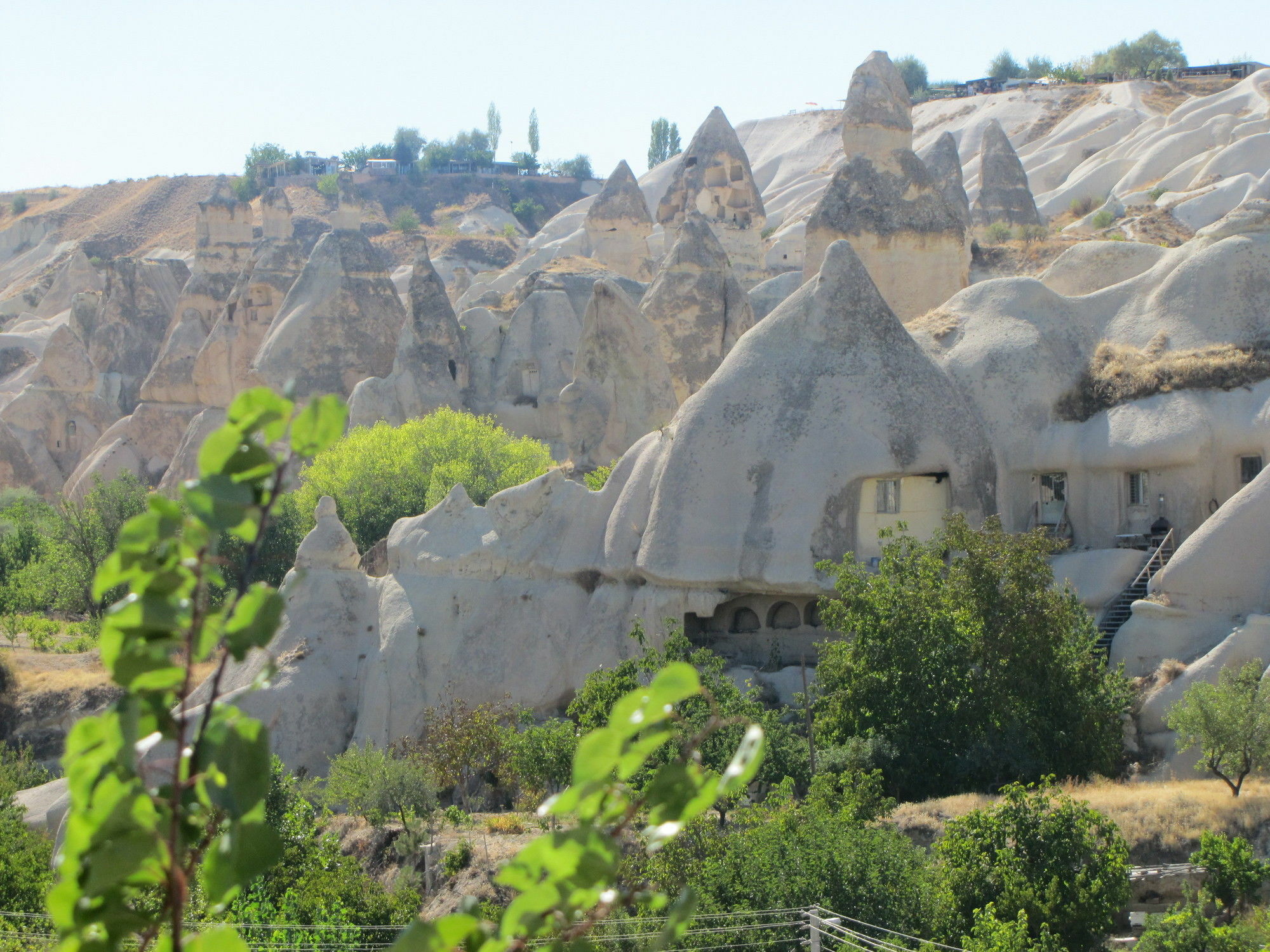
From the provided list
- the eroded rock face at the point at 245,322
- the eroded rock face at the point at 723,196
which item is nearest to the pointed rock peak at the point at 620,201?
the eroded rock face at the point at 723,196

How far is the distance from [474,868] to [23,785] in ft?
33.9

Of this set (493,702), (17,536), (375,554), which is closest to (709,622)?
(493,702)

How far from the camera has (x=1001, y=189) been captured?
49.9m

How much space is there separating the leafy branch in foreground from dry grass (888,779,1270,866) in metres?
12.6

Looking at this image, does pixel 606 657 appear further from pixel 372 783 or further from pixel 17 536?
pixel 17 536

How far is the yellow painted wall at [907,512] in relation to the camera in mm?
22016

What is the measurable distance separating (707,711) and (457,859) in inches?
119

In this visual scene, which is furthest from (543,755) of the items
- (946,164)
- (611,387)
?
(946,164)

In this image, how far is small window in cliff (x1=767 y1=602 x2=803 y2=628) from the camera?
22.9 m

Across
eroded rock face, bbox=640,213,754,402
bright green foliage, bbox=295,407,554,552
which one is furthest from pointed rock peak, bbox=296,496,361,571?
eroded rock face, bbox=640,213,754,402

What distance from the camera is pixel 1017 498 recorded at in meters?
23.5

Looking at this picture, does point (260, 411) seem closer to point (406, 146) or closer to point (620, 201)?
point (620, 201)

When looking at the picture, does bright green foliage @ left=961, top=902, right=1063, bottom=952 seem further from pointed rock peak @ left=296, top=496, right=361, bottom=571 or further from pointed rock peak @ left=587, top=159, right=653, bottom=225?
pointed rock peak @ left=587, top=159, right=653, bottom=225

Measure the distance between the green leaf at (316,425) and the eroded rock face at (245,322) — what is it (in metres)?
45.3
